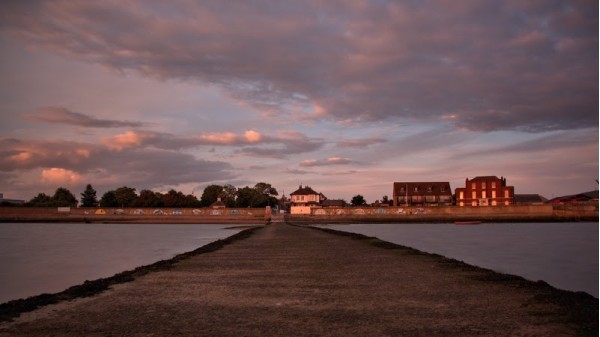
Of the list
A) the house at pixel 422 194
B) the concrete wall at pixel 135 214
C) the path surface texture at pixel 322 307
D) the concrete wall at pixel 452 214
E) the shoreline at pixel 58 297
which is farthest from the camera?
the house at pixel 422 194

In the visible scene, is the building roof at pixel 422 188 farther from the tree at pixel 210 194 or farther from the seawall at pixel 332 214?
the tree at pixel 210 194

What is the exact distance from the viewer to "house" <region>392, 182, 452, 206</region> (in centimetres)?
15125

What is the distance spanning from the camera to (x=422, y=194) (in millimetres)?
153000

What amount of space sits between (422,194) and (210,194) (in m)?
84.9

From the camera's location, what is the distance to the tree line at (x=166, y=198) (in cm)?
15966

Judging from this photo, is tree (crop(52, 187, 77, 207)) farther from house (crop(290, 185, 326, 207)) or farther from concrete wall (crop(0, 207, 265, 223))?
house (crop(290, 185, 326, 207))

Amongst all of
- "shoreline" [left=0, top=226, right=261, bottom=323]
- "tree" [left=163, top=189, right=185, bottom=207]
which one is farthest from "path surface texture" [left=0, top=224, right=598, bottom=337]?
"tree" [left=163, top=189, right=185, bottom=207]

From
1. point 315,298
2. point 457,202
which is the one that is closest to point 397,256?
point 315,298

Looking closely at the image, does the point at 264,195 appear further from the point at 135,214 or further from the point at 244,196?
the point at 135,214

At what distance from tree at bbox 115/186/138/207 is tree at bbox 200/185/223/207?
1096 inches

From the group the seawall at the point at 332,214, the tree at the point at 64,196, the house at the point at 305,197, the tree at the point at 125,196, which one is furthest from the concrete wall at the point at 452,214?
the tree at the point at 64,196

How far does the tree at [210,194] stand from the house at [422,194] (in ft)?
235

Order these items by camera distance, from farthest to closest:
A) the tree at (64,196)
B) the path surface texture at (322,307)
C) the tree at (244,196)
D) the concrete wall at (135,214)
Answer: the tree at (64,196) < the tree at (244,196) < the concrete wall at (135,214) < the path surface texture at (322,307)

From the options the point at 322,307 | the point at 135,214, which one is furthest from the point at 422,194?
the point at 322,307
